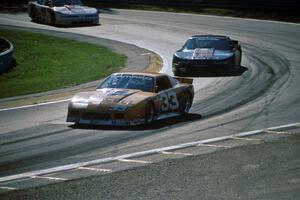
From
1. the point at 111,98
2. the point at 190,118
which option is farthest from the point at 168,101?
the point at 111,98

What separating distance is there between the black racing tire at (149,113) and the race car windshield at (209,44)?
10.2 metres

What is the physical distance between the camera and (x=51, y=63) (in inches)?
1077

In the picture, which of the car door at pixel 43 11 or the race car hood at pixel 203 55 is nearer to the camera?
the race car hood at pixel 203 55

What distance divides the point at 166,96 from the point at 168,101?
13 centimetres

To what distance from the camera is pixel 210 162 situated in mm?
11562

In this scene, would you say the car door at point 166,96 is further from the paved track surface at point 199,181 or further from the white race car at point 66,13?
the white race car at point 66,13

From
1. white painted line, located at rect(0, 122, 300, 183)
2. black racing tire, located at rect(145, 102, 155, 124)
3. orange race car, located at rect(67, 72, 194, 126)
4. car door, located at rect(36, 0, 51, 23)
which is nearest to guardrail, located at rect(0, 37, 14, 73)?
orange race car, located at rect(67, 72, 194, 126)

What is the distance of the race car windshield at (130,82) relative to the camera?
16094 millimetres

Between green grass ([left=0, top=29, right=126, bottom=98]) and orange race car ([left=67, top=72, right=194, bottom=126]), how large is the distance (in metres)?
5.95

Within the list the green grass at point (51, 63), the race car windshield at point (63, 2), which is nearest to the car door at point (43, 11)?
the race car windshield at point (63, 2)

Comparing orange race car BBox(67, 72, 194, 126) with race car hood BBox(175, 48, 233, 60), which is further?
race car hood BBox(175, 48, 233, 60)

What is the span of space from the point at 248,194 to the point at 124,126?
19.2ft

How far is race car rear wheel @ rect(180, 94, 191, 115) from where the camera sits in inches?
664

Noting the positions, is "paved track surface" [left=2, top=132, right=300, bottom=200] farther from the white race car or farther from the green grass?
the white race car
